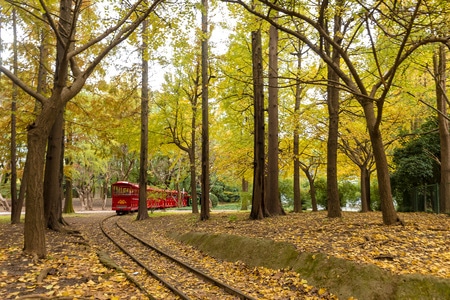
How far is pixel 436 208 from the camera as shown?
59.0 ft

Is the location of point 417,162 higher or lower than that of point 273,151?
lower

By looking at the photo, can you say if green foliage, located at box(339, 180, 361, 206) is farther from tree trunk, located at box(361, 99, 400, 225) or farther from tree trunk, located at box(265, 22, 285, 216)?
tree trunk, located at box(361, 99, 400, 225)

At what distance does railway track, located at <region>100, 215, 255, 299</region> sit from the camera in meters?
6.38

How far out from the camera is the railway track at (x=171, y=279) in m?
6.38

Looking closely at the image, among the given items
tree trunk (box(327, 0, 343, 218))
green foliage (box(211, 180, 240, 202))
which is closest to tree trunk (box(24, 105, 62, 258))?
tree trunk (box(327, 0, 343, 218))

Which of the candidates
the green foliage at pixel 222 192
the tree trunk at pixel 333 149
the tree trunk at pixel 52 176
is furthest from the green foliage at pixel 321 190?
the green foliage at pixel 222 192

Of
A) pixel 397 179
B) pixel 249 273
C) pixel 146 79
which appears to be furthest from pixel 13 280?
pixel 397 179

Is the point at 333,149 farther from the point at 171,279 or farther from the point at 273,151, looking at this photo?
the point at 171,279

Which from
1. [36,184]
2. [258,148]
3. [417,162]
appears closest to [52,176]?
[36,184]

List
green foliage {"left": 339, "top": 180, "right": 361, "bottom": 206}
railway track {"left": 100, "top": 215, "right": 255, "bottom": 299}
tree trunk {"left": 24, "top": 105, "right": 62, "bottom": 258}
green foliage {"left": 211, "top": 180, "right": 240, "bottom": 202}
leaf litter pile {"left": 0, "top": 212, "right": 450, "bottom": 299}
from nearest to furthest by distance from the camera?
1. leaf litter pile {"left": 0, "top": 212, "right": 450, "bottom": 299}
2. railway track {"left": 100, "top": 215, "right": 255, "bottom": 299}
3. tree trunk {"left": 24, "top": 105, "right": 62, "bottom": 258}
4. green foliage {"left": 339, "top": 180, "right": 361, "bottom": 206}
5. green foliage {"left": 211, "top": 180, "right": 240, "bottom": 202}

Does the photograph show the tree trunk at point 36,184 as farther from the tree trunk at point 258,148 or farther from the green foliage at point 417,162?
the green foliage at point 417,162

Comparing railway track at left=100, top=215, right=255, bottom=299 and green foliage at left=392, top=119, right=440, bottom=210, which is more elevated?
green foliage at left=392, top=119, right=440, bottom=210

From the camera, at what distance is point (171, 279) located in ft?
24.6

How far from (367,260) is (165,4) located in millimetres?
8664
